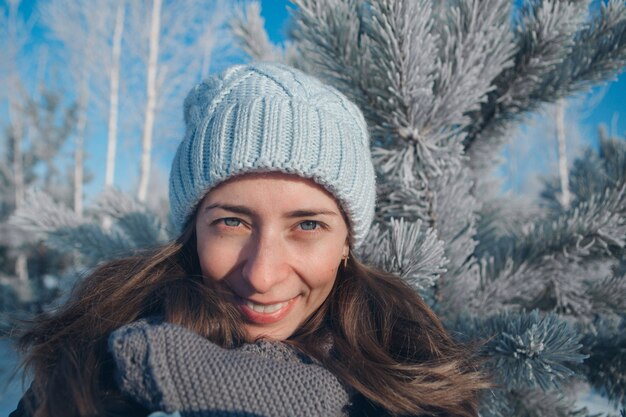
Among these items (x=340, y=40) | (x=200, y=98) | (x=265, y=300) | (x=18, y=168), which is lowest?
(x=18, y=168)

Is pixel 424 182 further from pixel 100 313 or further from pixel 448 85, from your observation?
pixel 100 313

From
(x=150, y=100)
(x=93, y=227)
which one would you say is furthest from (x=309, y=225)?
(x=150, y=100)

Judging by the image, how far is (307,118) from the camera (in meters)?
1.06

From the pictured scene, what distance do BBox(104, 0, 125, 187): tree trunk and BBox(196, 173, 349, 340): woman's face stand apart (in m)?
9.70

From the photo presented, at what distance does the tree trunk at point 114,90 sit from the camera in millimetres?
9594

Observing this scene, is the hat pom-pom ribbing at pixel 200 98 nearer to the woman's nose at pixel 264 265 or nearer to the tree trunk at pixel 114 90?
the woman's nose at pixel 264 265

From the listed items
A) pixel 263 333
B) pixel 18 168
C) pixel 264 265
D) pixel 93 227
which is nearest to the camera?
pixel 264 265

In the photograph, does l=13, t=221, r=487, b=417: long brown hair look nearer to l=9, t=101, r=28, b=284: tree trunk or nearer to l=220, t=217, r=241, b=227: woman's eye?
l=220, t=217, r=241, b=227: woman's eye

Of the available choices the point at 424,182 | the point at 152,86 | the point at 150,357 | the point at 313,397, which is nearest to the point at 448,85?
the point at 424,182

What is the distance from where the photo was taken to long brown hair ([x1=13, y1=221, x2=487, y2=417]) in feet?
3.00

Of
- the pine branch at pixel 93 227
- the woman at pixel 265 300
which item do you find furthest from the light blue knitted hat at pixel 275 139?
the pine branch at pixel 93 227

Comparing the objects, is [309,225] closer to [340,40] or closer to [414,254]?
→ [414,254]

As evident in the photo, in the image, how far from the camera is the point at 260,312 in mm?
1056

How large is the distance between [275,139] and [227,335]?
1.66ft
